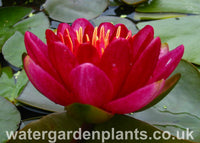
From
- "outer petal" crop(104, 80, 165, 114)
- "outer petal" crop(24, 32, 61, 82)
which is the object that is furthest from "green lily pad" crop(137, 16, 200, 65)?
"outer petal" crop(24, 32, 61, 82)

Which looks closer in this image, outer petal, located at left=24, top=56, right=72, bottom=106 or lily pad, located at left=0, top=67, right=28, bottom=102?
outer petal, located at left=24, top=56, right=72, bottom=106

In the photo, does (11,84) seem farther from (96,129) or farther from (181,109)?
(181,109)

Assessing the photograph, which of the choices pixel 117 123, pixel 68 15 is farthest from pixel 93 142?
pixel 68 15

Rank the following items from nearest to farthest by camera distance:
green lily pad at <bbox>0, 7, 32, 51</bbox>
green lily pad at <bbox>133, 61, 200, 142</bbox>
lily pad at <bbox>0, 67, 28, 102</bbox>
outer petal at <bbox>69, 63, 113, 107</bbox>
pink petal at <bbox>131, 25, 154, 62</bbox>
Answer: outer petal at <bbox>69, 63, 113, 107</bbox>, pink petal at <bbox>131, 25, 154, 62</bbox>, green lily pad at <bbox>133, 61, 200, 142</bbox>, lily pad at <bbox>0, 67, 28, 102</bbox>, green lily pad at <bbox>0, 7, 32, 51</bbox>

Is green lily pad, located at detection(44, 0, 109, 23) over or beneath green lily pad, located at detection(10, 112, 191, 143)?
over

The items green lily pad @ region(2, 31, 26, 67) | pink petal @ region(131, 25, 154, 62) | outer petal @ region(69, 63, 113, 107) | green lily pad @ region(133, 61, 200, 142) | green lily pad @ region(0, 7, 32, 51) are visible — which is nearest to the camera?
outer petal @ region(69, 63, 113, 107)

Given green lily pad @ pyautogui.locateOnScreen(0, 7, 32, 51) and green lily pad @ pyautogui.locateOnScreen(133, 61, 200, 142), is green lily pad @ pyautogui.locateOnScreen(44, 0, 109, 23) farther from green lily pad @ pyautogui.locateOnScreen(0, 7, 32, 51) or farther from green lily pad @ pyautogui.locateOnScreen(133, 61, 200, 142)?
green lily pad @ pyautogui.locateOnScreen(133, 61, 200, 142)

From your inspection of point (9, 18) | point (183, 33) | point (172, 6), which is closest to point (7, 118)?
point (9, 18)

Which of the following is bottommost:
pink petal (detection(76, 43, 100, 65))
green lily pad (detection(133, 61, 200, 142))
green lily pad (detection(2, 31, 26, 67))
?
green lily pad (detection(133, 61, 200, 142))

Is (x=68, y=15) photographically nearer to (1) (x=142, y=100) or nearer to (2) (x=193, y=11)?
(2) (x=193, y=11)
